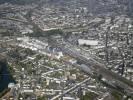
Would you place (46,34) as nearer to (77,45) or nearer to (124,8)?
(77,45)

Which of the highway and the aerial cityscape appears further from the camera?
the highway

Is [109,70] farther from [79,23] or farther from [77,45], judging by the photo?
[79,23]

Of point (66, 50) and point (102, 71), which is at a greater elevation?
point (66, 50)

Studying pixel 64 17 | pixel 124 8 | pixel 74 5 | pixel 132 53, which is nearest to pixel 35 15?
pixel 64 17

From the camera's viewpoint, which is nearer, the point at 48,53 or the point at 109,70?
the point at 109,70

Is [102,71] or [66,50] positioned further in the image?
[66,50]

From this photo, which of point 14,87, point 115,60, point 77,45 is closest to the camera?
point 14,87

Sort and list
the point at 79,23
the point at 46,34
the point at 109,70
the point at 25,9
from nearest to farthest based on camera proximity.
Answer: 1. the point at 109,70
2. the point at 46,34
3. the point at 79,23
4. the point at 25,9

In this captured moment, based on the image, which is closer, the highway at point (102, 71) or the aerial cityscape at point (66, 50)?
the aerial cityscape at point (66, 50)
